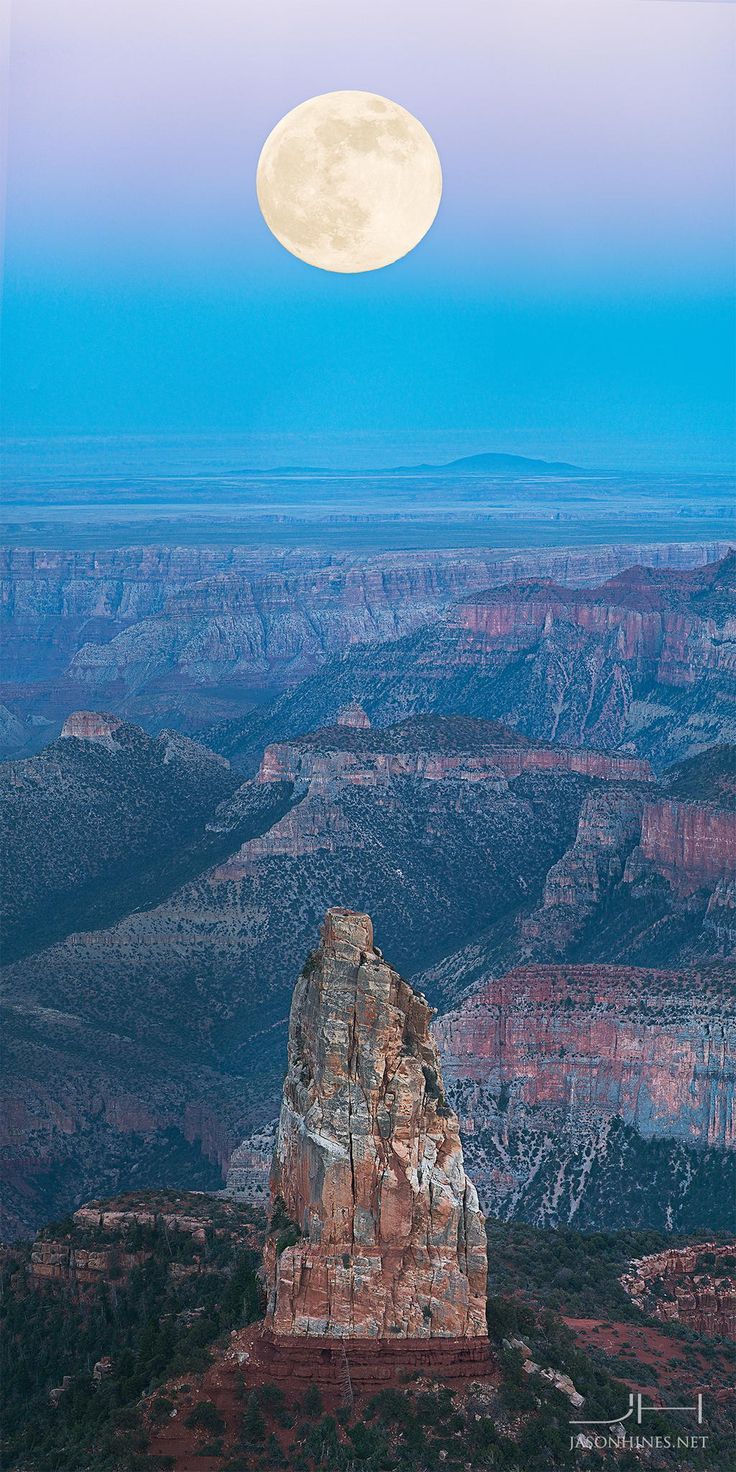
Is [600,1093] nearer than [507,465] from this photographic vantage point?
Yes

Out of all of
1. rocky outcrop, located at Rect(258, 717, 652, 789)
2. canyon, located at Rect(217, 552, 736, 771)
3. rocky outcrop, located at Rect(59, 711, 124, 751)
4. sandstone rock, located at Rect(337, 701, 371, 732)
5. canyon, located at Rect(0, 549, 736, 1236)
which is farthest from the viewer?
canyon, located at Rect(217, 552, 736, 771)

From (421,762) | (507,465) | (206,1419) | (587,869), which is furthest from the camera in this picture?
(507,465)

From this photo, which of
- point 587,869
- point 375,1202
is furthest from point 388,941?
point 375,1202

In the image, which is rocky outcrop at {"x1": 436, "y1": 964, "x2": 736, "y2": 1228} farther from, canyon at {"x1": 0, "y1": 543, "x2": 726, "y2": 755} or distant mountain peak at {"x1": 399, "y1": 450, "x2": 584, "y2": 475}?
distant mountain peak at {"x1": 399, "y1": 450, "x2": 584, "y2": 475}

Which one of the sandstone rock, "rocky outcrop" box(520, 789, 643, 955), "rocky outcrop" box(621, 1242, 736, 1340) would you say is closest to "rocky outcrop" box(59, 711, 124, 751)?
the sandstone rock

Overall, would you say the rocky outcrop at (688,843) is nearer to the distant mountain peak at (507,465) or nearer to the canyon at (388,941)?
the canyon at (388,941)

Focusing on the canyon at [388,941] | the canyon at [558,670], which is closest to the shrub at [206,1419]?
the canyon at [388,941]

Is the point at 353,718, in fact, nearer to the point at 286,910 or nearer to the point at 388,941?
the point at 286,910

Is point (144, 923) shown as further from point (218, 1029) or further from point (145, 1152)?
point (145, 1152)
